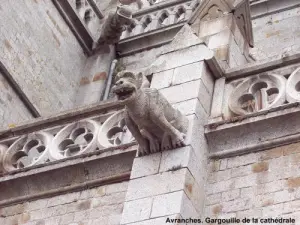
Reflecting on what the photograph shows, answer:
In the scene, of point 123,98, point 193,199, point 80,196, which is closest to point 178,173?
point 193,199

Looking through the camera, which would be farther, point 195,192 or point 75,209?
point 75,209

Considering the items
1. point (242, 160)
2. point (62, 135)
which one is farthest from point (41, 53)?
point (242, 160)

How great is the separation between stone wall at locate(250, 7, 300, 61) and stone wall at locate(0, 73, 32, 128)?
10.9ft

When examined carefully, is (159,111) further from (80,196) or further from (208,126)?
(80,196)

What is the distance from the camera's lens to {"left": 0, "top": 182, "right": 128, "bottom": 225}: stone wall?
753 centimetres

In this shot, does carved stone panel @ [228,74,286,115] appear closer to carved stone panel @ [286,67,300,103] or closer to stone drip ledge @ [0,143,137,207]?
carved stone panel @ [286,67,300,103]

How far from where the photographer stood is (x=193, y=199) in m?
6.88

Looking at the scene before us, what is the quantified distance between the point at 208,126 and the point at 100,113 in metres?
1.34

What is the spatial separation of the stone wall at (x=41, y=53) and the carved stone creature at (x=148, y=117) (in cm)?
405

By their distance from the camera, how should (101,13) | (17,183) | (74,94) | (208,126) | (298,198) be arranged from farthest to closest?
(101,13), (74,94), (17,183), (208,126), (298,198)

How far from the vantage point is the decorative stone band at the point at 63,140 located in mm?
8117

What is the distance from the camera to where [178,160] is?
703 centimetres

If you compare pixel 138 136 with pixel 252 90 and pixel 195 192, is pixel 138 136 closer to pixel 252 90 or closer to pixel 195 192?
pixel 195 192

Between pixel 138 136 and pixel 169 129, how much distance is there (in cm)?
27
